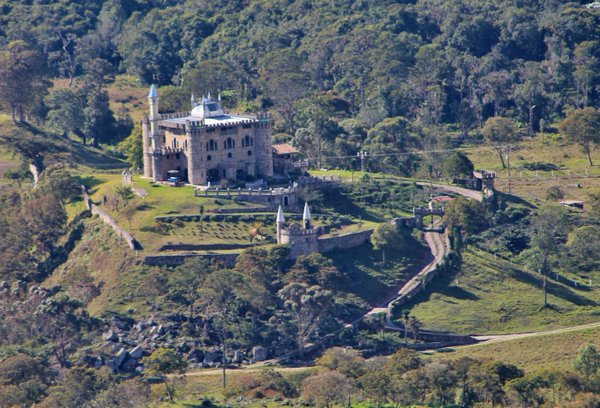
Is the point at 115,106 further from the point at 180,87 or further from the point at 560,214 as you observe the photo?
the point at 560,214

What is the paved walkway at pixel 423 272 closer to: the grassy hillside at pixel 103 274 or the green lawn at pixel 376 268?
the green lawn at pixel 376 268

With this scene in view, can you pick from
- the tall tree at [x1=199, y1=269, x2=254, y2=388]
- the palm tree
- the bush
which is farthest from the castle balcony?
the bush

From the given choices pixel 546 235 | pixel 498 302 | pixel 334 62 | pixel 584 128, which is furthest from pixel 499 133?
pixel 498 302

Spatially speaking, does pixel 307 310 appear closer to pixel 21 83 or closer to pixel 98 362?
pixel 98 362

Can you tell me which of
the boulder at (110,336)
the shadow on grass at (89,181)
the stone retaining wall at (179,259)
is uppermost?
the shadow on grass at (89,181)

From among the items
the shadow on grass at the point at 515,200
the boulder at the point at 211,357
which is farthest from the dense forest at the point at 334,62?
the boulder at the point at 211,357

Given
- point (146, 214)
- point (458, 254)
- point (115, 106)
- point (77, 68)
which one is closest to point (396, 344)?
point (458, 254)
